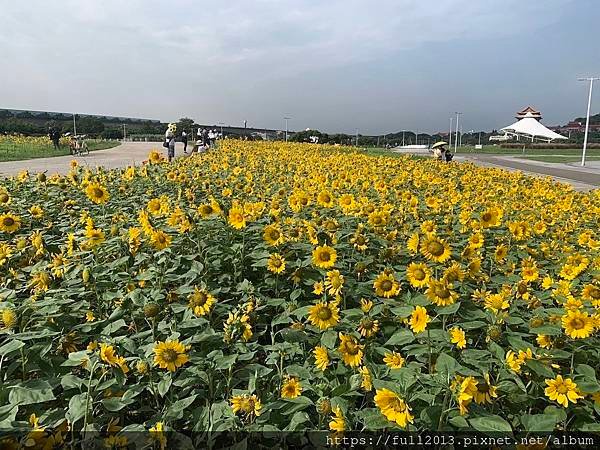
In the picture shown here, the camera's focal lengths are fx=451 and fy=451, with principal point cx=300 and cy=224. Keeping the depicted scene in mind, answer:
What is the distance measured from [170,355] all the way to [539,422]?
106 cm

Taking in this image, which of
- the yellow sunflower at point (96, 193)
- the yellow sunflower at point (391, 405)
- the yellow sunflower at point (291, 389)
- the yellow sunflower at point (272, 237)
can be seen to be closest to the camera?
the yellow sunflower at point (391, 405)

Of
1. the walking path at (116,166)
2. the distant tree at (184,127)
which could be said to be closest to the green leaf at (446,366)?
the walking path at (116,166)

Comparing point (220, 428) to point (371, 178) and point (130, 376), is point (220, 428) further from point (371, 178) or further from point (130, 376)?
point (371, 178)

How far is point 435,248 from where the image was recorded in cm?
197

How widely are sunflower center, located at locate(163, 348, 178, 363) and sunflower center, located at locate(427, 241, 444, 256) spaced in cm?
119

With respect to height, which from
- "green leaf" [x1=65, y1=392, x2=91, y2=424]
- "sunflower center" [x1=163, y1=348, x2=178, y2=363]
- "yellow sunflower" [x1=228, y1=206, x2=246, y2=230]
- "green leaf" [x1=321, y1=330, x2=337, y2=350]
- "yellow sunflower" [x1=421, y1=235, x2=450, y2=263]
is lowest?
"green leaf" [x1=65, y1=392, x2=91, y2=424]

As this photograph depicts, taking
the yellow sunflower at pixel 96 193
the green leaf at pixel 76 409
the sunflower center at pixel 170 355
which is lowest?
the green leaf at pixel 76 409

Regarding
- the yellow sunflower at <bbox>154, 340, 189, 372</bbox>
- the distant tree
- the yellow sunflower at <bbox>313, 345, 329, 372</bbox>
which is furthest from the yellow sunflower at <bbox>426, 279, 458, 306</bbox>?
the distant tree

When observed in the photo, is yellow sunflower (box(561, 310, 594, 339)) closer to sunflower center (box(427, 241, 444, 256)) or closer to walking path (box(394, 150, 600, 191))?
sunflower center (box(427, 241, 444, 256))

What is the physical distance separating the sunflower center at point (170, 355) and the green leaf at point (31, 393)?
0.29 metres

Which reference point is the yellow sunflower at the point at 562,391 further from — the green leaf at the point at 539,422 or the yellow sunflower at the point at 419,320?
the yellow sunflower at the point at 419,320

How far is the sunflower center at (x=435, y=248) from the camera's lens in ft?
6.45

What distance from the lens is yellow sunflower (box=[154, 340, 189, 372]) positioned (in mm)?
1273

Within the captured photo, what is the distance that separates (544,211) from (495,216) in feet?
3.65
